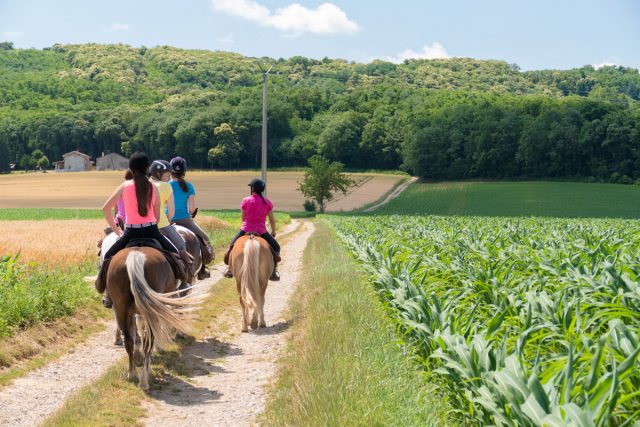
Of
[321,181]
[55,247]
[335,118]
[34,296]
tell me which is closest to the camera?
[34,296]

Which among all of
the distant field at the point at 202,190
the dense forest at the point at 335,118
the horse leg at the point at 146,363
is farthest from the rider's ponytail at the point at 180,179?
the dense forest at the point at 335,118

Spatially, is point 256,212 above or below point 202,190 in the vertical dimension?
above

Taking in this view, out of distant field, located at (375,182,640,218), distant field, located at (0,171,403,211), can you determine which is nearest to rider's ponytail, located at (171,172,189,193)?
distant field, located at (375,182,640,218)

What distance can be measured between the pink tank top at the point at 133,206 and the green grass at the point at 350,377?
244cm

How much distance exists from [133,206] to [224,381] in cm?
234

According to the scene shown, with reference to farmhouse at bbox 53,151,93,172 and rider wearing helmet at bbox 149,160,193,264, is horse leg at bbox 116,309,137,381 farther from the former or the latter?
farmhouse at bbox 53,151,93,172

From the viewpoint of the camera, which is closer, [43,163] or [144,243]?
[144,243]

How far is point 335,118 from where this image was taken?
110m

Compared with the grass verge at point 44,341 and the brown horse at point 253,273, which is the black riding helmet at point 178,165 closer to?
the brown horse at point 253,273

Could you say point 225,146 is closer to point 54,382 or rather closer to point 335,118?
point 335,118

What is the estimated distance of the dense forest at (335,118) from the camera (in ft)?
293

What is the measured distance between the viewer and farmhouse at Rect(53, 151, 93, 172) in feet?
385

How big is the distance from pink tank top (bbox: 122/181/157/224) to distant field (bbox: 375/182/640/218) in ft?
179

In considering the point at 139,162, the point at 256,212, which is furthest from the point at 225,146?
the point at 139,162
